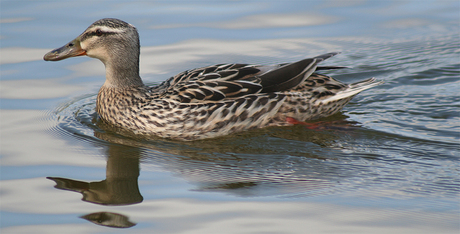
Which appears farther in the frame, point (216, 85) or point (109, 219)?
point (216, 85)

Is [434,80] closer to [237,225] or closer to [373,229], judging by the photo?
[373,229]

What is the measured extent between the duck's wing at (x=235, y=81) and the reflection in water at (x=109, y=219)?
7.77 ft

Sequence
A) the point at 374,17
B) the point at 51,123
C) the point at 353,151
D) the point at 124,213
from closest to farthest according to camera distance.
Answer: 1. the point at 124,213
2. the point at 353,151
3. the point at 51,123
4. the point at 374,17

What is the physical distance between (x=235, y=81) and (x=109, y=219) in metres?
2.96

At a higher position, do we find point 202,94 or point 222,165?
point 202,94

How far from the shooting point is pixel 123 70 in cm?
808

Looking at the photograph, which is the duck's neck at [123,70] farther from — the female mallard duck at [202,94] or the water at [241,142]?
the water at [241,142]

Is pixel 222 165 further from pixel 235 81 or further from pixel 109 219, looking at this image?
pixel 109 219

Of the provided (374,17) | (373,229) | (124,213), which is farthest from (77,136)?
(374,17)

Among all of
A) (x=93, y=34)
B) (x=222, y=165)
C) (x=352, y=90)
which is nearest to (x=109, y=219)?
(x=222, y=165)

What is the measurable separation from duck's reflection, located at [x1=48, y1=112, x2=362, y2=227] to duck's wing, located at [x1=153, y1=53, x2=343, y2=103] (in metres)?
0.60

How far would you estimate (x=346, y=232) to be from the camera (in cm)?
524

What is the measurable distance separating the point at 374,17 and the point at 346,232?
810 cm

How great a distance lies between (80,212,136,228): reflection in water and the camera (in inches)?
213
